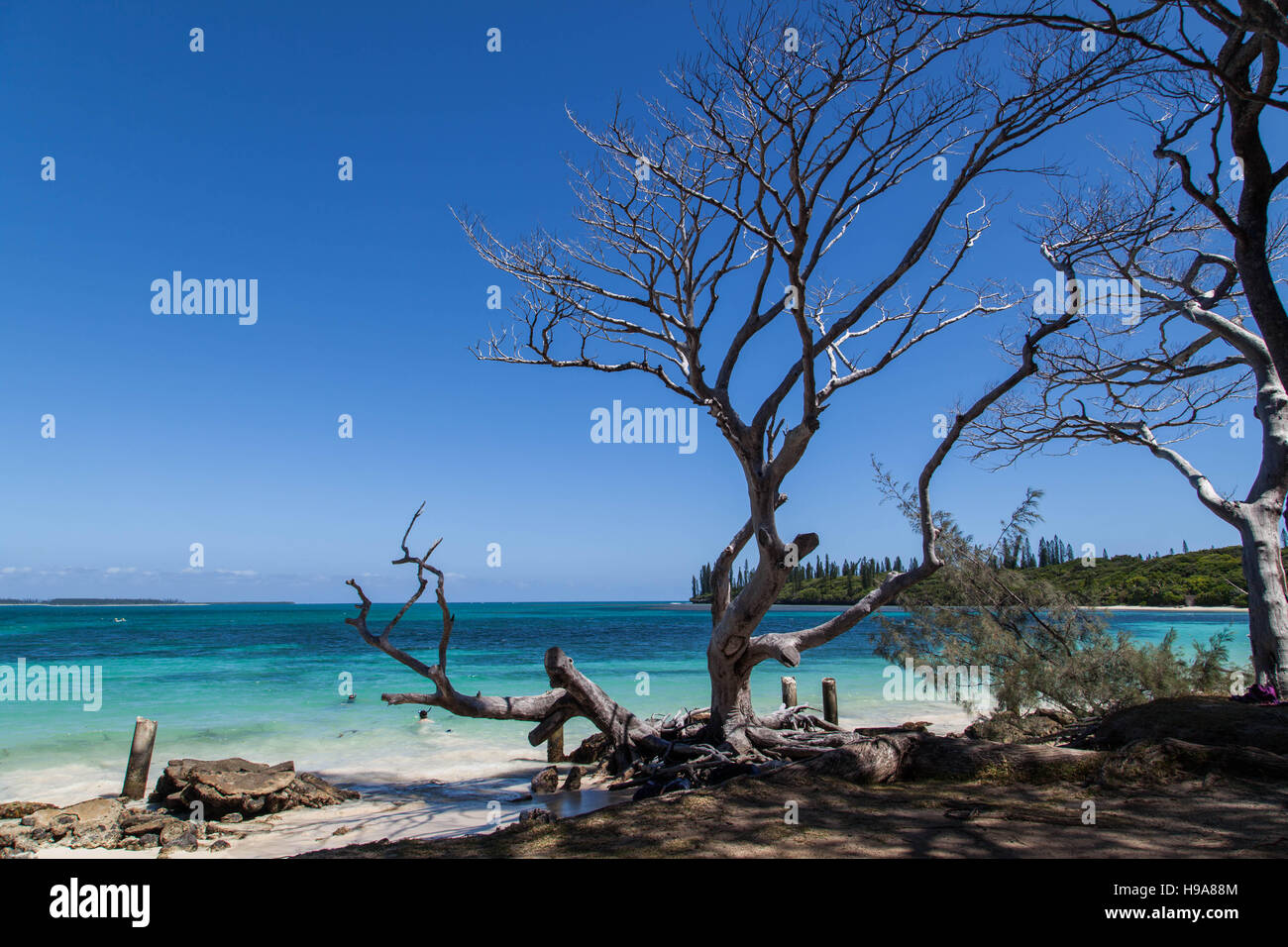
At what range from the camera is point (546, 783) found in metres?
11.1

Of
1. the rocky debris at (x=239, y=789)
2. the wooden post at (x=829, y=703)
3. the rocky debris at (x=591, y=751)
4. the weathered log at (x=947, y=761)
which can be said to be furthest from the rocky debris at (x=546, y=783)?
the wooden post at (x=829, y=703)

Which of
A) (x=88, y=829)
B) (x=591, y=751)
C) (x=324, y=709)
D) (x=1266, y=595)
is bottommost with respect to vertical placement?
(x=324, y=709)

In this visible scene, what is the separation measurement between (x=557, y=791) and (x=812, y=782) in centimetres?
553

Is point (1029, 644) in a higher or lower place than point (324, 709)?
higher

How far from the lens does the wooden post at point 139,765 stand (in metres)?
11.3

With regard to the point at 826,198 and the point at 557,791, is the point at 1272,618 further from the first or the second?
the point at 557,791

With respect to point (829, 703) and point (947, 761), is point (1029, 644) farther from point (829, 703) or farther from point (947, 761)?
point (947, 761)

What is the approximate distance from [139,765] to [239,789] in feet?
9.41

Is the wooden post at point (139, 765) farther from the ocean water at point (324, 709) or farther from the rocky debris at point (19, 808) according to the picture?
the rocky debris at point (19, 808)
